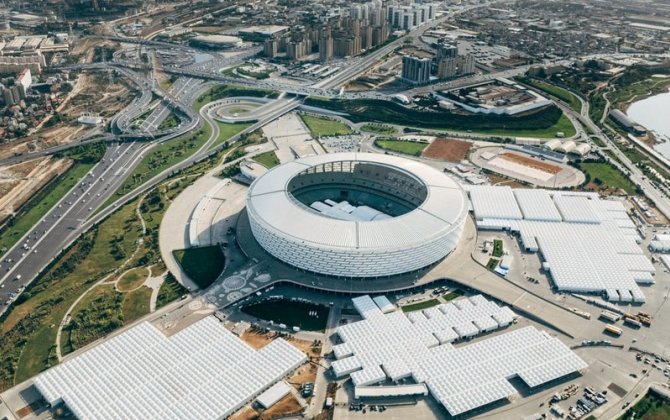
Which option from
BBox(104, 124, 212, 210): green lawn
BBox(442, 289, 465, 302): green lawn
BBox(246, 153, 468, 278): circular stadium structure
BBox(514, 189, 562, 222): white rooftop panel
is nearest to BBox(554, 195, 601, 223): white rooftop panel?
BBox(514, 189, 562, 222): white rooftop panel

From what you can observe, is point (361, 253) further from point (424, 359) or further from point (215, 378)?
point (215, 378)

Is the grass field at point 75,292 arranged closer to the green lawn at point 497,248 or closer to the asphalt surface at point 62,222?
the asphalt surface at point 62,222

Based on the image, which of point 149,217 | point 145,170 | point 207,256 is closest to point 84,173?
point 145,170

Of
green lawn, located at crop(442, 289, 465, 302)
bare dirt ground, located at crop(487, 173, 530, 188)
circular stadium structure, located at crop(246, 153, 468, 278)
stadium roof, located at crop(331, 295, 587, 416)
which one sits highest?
circular stadium structure, located at crop(246, 153, 468, 278)

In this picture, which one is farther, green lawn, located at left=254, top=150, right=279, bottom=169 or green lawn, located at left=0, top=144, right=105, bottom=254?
green lawn, located at left=254, top=150, right=279, bottom=169

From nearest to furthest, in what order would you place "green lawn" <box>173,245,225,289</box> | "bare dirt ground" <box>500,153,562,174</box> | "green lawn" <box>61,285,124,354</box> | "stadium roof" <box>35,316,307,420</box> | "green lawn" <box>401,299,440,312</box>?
"stadium roof" <box>35,316,307,420</box>, "green lawn" <box>61,285,124,354</box>, "green lawn" <box>401,299,440,312</box>, "green lawn" <box>173,245,225,289</box>, "bare dirt ground" <box>500,153,562,174</box>

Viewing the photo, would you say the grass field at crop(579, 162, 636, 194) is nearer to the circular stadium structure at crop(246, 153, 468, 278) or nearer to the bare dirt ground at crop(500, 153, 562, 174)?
the bare dirt ground at crop(500, 153, 562, 174)
